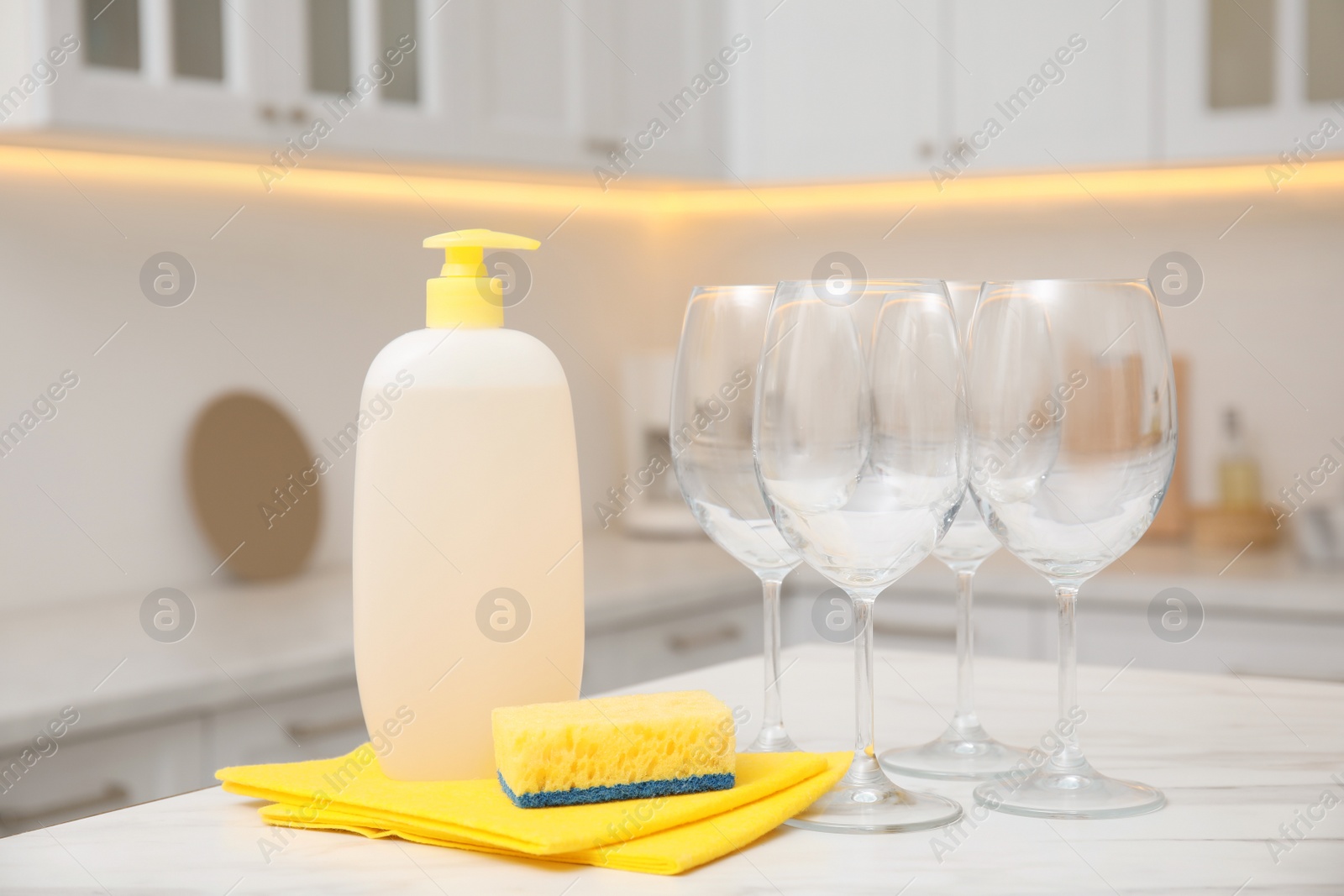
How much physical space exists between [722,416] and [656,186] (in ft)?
7.54

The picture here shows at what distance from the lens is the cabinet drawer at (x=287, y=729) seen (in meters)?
1.56

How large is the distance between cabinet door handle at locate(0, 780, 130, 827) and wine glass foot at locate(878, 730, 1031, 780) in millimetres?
1021

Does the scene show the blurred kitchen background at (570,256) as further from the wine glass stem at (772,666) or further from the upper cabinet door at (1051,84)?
the wine glass stem at (772,666)

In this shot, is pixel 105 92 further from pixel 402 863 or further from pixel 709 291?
pixel 402 863

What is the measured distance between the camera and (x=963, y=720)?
75 cm

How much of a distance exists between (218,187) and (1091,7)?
1.48 metres

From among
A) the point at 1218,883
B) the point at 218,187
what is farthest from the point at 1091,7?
the point at 1218,883

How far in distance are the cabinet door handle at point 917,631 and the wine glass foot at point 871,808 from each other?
5.34ft

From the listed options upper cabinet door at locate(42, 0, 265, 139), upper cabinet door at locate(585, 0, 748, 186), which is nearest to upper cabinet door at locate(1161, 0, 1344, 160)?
upper cabinet door at locate(585, 0, 748, 186)

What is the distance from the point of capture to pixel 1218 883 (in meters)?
0.53

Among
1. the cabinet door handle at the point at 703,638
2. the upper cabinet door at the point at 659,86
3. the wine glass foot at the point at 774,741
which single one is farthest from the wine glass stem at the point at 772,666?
the upper cabinet door at the point at 659,86

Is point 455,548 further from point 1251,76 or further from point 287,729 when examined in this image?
point 1251,76

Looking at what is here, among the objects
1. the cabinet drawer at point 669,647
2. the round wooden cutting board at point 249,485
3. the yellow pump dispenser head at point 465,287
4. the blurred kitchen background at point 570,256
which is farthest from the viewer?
the round wooden cutting board at point 249,485

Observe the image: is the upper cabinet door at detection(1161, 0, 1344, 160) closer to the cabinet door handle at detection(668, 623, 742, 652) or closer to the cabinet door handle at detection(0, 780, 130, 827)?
the cabinet door handle at detection(668, 623, 742, 652)
